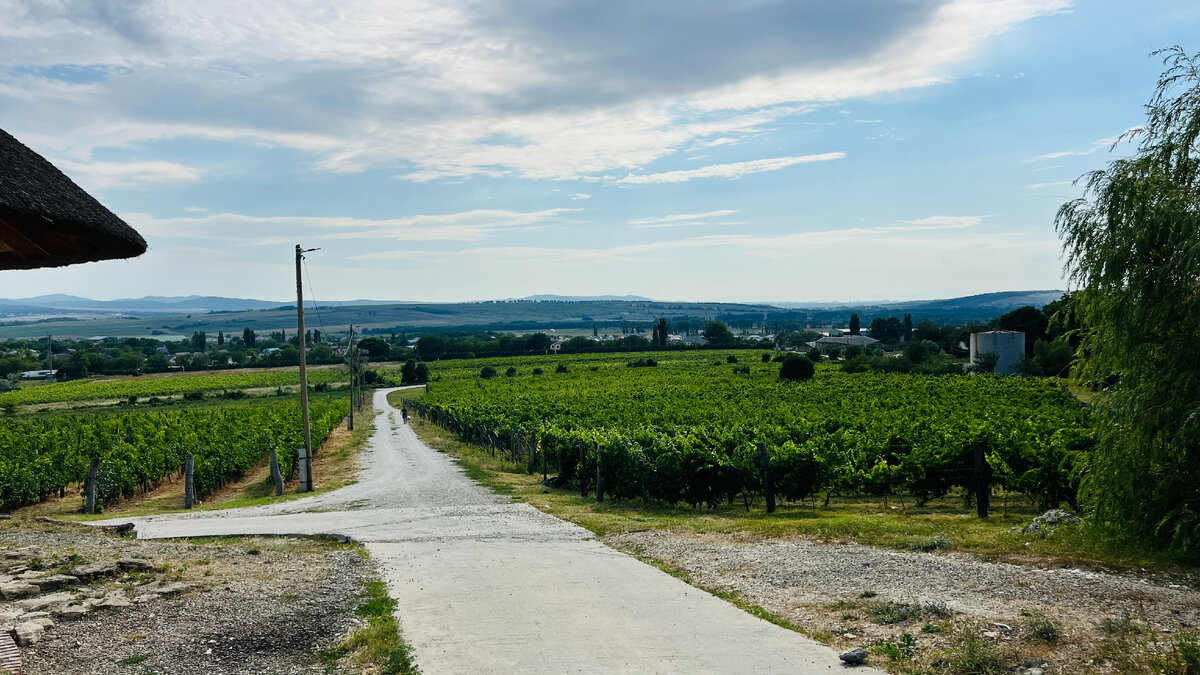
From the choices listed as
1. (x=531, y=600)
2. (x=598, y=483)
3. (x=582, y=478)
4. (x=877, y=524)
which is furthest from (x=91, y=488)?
(x=877, y=524)

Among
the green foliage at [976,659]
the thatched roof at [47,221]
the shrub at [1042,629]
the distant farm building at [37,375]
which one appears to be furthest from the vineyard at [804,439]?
the distant farm building at [37,375]

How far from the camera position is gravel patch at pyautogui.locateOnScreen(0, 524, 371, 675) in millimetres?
7812

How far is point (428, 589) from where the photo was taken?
11.0 meters

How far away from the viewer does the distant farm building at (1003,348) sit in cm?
7331

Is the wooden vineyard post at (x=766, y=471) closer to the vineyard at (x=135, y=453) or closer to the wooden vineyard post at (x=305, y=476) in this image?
the wooden vineyard post at (x=305, y=476)

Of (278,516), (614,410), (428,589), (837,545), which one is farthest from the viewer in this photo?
(614,410)

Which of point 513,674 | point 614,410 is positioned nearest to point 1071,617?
point 513,674

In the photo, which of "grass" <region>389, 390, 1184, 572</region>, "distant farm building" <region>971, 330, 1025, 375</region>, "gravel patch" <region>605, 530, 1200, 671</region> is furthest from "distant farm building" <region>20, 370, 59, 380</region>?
"gravel patch" <region>605, 530, 1200, 671</region>

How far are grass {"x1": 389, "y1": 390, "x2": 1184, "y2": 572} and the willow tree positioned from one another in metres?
0.60

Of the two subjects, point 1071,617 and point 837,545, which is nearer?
point 1071,617

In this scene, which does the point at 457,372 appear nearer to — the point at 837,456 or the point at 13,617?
the point at 837,456

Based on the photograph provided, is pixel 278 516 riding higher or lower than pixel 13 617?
lower

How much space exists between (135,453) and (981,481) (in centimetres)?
2578

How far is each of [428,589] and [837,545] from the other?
6.28m
